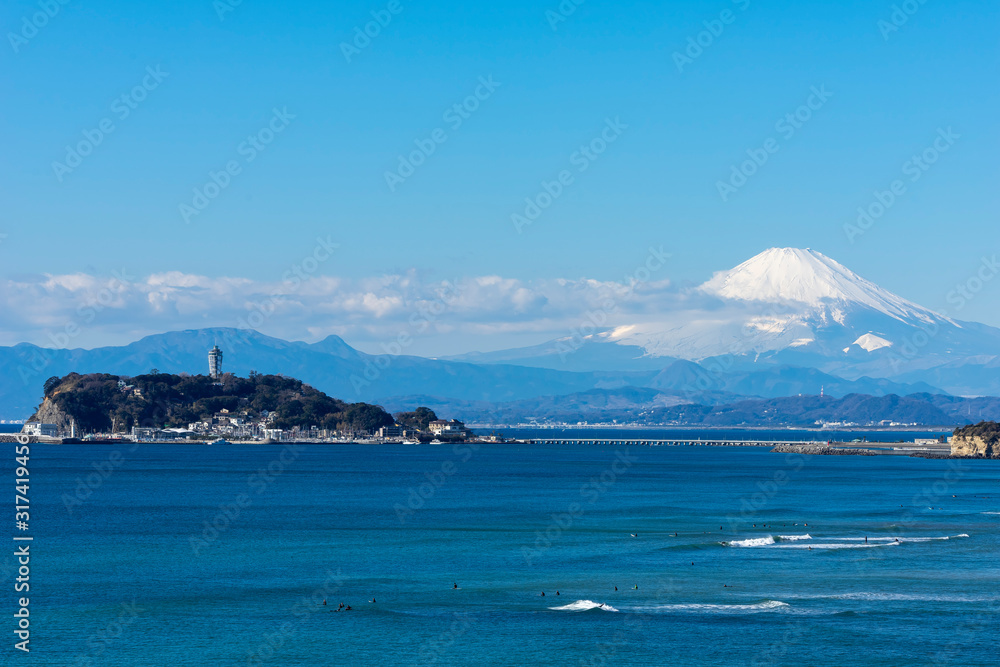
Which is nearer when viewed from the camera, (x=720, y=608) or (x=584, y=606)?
A: (x=720, y=608)

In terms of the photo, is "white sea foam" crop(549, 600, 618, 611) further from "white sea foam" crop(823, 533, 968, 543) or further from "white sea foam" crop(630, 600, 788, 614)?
"white sea foam" crop(823, 533, 968, 543)

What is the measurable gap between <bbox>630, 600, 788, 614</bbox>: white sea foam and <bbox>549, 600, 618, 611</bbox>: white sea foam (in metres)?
1.35

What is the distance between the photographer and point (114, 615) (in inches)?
1722

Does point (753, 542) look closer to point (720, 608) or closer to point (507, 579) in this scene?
point (507, 579)

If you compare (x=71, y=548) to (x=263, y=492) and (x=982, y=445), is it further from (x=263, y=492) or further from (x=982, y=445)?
(x=982, y=445)

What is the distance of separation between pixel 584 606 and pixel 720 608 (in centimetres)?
597

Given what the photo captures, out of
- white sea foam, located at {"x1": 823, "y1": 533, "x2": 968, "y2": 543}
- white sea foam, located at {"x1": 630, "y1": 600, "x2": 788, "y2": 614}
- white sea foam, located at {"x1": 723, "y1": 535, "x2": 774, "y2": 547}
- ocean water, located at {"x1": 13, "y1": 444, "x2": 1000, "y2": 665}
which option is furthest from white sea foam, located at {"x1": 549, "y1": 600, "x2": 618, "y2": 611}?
white sea foam, located at {"x1": 823, "y1": 533, "x2": 968, "y2": 543}

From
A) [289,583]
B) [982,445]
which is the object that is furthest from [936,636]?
[982,445]

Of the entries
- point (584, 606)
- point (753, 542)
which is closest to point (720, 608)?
point (584, 606)

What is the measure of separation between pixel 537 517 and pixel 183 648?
4535 cm

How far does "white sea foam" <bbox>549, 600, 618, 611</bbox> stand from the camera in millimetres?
45062

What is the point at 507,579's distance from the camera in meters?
52.3

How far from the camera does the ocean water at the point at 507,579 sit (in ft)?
129

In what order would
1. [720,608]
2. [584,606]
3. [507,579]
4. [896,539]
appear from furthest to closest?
[896,539] < [507,579] < [584,606] < [720,608]
